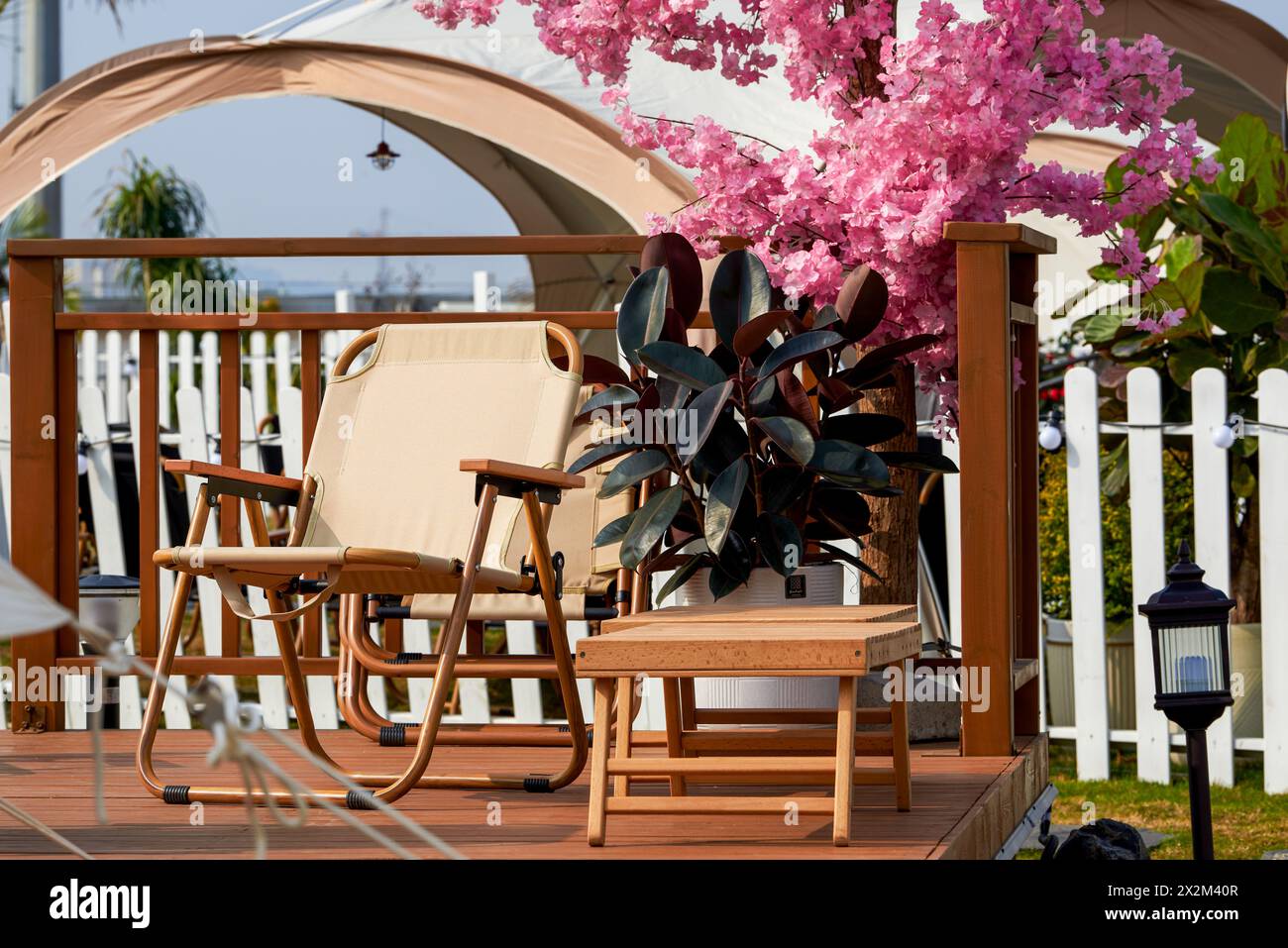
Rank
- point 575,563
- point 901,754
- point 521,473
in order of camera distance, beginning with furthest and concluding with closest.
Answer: point 575,563
point 521,473
point 901,754

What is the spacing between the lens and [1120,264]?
12.0 ft

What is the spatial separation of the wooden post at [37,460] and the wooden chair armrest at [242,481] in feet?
2.82

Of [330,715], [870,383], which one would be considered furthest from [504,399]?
[330,715]

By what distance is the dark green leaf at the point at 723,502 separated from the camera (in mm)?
3027

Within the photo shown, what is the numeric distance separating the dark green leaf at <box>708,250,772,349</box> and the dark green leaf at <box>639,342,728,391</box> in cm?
14

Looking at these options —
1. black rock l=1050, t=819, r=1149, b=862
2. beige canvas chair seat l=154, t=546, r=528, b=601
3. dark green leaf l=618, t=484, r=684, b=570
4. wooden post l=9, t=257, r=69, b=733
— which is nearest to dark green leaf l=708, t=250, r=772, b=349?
dark green leaf l=618, t=484, r=684, b=570

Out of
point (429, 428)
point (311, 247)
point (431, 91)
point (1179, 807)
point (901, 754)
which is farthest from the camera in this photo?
point (431, 91)

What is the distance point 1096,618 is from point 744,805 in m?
3.08

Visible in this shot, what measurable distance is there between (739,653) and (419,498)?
133cm

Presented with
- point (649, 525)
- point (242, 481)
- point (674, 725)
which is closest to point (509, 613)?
point (649, 525)

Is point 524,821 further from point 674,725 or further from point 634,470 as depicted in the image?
point 634,470

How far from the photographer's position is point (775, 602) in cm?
333

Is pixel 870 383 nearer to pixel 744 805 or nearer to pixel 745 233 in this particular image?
pixel 745 233

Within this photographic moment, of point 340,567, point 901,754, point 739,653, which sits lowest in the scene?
point 901,754
